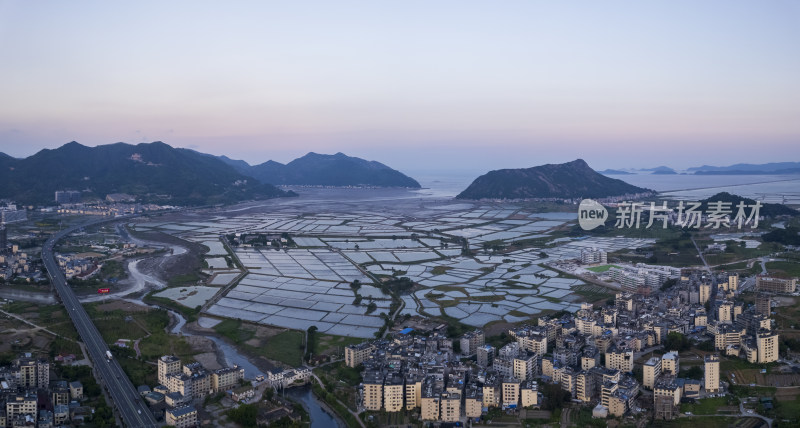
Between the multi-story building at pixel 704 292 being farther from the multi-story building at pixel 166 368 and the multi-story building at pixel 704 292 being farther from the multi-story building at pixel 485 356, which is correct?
the multi-story building at pixel 166 368

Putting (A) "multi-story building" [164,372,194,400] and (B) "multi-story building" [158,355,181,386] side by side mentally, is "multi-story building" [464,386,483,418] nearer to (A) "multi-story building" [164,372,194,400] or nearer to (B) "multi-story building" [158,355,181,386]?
(A) "multi-story building" [164,372,194,400]

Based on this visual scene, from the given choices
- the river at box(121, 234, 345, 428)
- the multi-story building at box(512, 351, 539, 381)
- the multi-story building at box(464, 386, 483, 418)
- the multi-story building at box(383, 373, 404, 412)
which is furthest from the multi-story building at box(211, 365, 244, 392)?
the multi-story building at box(512, 351, 539, 381)

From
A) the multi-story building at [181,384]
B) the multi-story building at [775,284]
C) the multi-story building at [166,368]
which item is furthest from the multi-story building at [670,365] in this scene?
the multi-story building at [166,368]

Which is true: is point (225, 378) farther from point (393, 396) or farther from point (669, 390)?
point (669, 390)

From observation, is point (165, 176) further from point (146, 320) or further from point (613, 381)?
point (613, 381)

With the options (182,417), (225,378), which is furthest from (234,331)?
(182,417)

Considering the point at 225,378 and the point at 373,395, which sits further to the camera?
the point at 225,378
